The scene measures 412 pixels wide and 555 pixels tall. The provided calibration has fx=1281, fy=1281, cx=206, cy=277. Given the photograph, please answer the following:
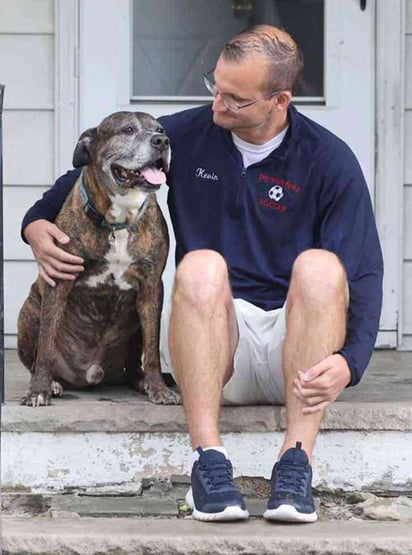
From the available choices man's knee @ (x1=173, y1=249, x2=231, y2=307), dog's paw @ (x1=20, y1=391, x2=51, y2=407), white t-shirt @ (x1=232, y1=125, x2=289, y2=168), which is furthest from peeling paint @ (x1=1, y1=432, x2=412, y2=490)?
white t-shirt @ (x1=232, y1=125, x2=289, y2=168)

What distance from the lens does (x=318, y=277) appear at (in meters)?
3.46

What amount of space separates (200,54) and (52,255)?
172cm

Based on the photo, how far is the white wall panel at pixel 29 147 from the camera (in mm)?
5449

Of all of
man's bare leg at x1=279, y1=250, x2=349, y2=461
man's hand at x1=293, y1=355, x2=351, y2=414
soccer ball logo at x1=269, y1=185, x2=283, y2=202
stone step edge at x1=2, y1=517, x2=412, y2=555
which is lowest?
stone step edge at x1=2, y1=517, x2=412, y2=555

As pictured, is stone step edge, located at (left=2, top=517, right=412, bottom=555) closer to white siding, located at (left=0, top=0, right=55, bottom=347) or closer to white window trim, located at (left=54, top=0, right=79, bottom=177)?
white siding, located at (left=0, top=0, right=55, bottom=347)

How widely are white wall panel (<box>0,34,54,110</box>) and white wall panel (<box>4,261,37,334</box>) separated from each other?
68 centimetres

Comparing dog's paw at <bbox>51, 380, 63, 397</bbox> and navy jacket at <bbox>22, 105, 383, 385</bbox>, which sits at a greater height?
navy jacket at <bbox>22, 105, 383, 385</bbox>

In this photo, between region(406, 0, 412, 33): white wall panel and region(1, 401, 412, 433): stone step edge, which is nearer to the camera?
region(1, 401, 412, 433): stone step edge

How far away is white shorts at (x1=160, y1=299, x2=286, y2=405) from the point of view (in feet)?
12.2

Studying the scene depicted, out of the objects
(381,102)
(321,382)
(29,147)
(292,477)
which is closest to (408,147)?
(381,102)

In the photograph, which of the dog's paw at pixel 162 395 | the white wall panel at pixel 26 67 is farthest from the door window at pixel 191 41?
the dog's paw at pixel 162 395

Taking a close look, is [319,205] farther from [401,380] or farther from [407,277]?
[407,277]

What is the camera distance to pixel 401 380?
15.3 ft

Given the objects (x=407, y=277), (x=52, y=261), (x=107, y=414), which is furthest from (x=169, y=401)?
(x=407, y=277)
